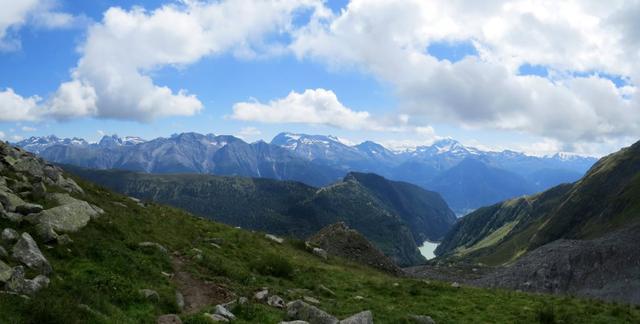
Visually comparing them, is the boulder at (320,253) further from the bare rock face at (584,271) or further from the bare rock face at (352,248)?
the bare rock face at (584,271)

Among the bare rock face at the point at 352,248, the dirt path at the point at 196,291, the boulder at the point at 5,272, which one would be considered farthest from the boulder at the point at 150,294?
the bare rock face at the point at 352,248

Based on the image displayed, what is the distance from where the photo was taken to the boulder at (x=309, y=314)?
18239mm

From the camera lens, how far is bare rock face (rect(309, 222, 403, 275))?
53594mm

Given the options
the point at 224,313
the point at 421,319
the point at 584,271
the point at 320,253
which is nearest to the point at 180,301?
the point at 224,313

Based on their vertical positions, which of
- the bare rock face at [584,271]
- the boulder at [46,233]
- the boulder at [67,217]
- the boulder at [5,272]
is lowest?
the bare rock face at [584,271]

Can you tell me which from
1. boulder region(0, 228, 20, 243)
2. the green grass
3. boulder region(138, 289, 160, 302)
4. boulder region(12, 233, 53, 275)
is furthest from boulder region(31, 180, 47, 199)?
boulder region(138, 289, 160, 302)

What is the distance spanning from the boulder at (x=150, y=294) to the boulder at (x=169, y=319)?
150 centimetres

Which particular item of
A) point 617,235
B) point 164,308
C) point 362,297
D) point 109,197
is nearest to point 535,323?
point 362,297

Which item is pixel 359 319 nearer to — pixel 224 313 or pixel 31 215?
pixel 224 313

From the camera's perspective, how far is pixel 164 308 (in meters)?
18.8

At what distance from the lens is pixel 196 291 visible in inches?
904

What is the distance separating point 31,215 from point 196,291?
29.7 ft

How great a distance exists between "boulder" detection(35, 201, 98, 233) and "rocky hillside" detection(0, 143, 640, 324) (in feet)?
0.26

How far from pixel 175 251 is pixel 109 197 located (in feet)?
42.3
